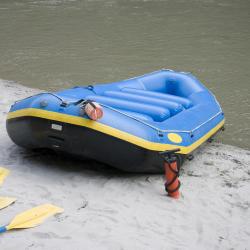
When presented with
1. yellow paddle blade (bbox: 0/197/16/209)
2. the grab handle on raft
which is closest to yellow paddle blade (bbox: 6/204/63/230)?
yellow paddle blade (bbox: 0/197/16/209)

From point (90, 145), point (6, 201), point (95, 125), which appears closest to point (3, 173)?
point (6, 201)

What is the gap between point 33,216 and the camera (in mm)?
3307

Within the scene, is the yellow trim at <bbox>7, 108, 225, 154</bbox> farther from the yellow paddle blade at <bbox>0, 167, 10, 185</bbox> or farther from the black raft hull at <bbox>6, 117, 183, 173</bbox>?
the yellow paddle blade at <bbox>0, 167, 10, 185</bbox>

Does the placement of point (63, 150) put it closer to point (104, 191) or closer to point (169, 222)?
point (104, 191)

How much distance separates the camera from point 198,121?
4.70 m

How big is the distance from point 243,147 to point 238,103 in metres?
1.51

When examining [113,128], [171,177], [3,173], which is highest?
[113,128]

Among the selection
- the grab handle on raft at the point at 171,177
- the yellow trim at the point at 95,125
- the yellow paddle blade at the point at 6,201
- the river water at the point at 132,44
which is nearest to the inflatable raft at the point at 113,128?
the yellow trim at the point at 95,125

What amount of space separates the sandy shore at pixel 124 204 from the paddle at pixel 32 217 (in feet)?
0.15

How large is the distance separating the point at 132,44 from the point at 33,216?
7.48 meters

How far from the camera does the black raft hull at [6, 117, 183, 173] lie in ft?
12.9

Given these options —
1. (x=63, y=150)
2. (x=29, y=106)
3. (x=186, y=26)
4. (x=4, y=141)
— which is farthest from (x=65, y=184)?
(x=186, y=26)

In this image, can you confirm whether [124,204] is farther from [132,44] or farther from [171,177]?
[132,44]

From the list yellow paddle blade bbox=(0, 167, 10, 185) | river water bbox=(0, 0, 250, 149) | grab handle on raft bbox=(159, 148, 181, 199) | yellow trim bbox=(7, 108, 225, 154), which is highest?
yellow trim bbox=(7, 108, 225, 154)
